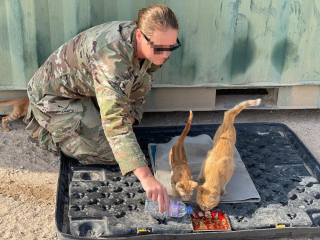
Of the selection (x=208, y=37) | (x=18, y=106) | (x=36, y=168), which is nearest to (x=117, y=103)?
(x=36, y=168)

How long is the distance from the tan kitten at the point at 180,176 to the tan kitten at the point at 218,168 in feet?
0.24

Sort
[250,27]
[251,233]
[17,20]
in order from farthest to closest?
1. [250,27]
2. [17,20]
3. [251,233]

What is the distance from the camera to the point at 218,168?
2676 millimetres

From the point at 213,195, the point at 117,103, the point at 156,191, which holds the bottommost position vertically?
the point at 213,195

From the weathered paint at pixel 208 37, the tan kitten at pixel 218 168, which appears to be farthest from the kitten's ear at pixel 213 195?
the weathered paint at pixel 208 37

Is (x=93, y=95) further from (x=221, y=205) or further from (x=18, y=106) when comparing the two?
(x=221, y=205)

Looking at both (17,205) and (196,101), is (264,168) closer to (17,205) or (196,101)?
(196,101)

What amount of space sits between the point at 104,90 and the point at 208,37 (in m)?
1.52

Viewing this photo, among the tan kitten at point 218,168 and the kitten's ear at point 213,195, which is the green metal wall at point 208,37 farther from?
the kitten's ear at point 213,195

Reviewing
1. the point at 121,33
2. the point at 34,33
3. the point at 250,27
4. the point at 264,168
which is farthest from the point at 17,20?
the point at 264,168

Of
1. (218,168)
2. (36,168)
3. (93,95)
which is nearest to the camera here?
(218,168)

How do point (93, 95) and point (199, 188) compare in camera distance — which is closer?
point (199, 188)

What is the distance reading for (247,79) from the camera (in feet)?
12.4

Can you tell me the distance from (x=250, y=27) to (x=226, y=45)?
10.7 inches
